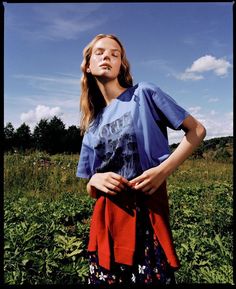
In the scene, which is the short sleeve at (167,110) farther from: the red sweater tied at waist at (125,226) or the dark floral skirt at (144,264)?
the dark floral skirt at (144,264)

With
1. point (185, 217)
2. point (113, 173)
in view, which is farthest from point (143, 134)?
point (185, 217)

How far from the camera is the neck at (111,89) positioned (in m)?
1.67

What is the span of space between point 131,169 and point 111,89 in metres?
0.37

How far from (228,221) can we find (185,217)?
0.76 metres

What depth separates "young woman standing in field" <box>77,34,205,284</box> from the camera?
1544 millimetres

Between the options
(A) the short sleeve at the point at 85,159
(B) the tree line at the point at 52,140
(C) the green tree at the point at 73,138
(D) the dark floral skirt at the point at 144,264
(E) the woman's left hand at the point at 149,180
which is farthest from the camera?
(B) the tree line at the point at 52,140

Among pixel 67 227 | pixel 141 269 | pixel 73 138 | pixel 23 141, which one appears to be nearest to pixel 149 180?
pixel 141 269

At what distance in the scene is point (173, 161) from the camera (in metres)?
1.55

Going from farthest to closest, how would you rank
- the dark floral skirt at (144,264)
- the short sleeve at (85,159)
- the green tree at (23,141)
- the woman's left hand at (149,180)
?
1. the green tree at (23,141)
2. the short sleeve at (85,159)
3. the dark floral skirt at (144,264)
4. the woman's left hand at (149,180)

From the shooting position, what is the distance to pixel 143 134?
5.05 feet

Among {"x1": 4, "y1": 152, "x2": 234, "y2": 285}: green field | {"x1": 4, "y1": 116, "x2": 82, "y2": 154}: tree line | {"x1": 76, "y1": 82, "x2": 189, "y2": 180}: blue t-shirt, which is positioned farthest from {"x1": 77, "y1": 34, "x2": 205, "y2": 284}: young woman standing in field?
{"x1": 4, "y1": 152, "x2": 234, "y2": 285}: green field

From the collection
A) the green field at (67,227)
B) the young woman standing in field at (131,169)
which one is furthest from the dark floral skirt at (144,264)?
the green field at (67,227)

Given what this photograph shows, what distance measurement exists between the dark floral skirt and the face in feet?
1.95

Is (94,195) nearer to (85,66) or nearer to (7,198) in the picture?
(85,66)
